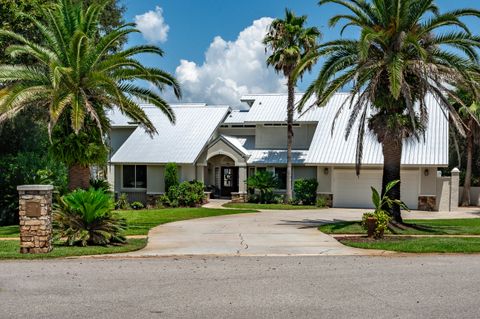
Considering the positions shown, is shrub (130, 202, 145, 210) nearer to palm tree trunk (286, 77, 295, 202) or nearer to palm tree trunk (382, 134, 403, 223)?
palm tree trunk (286, 77, 295, 202)

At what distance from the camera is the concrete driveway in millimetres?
13961

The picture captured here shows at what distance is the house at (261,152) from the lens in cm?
2978

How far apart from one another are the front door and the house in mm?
66

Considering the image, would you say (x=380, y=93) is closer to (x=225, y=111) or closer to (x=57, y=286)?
(x=57, y=286)

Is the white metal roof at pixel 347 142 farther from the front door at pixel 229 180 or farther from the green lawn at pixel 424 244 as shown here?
the green lawn at pixel 424 244

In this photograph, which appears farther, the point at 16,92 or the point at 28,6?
the point at 28,6

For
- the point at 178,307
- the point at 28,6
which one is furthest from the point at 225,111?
the point at 178,307

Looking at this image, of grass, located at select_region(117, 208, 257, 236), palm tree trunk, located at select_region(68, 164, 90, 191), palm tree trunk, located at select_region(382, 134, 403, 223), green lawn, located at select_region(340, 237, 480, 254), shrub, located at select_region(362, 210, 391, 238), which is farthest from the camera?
grass, located at select_region(117, 208, 257, 236)

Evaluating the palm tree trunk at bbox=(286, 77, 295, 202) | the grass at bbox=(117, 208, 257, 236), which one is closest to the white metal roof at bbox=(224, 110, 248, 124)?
the palm tree trunk at bbox=(286, 77, 295, 202)

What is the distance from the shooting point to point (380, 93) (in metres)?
18.4

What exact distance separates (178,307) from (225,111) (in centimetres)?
2902

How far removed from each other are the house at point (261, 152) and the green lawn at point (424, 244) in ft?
43.4

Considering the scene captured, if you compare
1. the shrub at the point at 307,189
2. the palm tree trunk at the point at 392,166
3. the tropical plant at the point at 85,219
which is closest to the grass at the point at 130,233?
the tropical plant at the point at 85,219

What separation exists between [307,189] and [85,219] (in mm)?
18393
